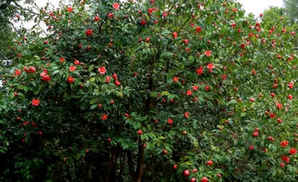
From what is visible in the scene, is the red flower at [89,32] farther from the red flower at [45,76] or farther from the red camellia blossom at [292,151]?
the red camellia blossom at [292,151]

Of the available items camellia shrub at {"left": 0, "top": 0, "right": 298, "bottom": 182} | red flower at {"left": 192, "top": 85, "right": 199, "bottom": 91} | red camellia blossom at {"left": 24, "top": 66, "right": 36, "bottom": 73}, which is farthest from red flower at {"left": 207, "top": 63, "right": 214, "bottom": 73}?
red camellia blossom at {"left": 24, "top": 66, "right": 36, "bottom": 73}

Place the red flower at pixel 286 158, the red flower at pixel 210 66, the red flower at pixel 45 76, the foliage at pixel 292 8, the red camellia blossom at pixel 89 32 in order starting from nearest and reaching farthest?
the red flower at pixel 45 76 → the red flower at pixel 286 158 → the red flower at pixel 210 66 → the red camellia blossom at pixel 89 32 → the foliage at pixel 292 8

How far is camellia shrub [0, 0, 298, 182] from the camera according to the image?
2512 mm

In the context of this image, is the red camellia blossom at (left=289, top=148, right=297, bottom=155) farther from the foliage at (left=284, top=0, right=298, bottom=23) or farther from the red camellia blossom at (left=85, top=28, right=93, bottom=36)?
the foliage at (left=284, top=0, right=298, bottom=23)

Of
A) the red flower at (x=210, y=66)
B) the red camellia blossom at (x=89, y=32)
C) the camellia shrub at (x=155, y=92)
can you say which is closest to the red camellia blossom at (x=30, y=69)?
the camellia shrub at (x=155, y=92)

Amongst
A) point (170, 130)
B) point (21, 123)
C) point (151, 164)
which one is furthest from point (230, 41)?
point (21, 123)

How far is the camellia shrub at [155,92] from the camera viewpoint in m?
2.51

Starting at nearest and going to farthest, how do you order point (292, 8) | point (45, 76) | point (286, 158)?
1. point (45, 76)
2. point (286, 158)
3. point (292, 8)

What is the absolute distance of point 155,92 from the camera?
2754 millimetres

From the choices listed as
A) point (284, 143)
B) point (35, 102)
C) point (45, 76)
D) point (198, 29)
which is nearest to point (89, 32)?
point (45, 76)

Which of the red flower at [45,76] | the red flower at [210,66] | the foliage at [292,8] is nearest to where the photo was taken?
the red flower at [45,76]

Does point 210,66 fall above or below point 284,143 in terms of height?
above

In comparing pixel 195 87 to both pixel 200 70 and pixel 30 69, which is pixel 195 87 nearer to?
pixel 200 70

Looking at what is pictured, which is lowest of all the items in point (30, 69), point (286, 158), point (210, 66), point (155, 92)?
point (286, 158)
